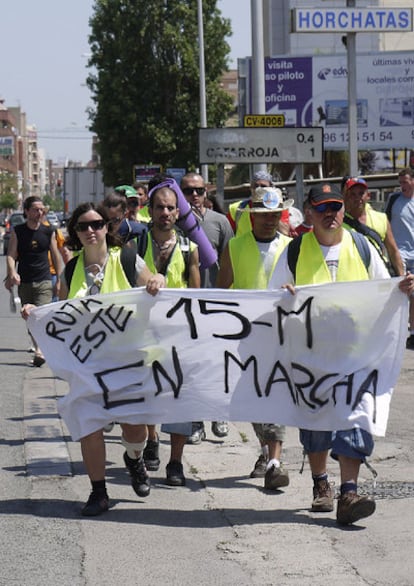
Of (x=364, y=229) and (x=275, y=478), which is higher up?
(x=364, y=229)

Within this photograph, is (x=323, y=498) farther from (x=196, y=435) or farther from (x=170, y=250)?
(x=196, y=435)

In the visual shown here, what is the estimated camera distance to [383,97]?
39.0 metres

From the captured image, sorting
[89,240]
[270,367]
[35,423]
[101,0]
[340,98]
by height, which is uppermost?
[101,0]

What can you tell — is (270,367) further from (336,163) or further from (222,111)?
(222,111)

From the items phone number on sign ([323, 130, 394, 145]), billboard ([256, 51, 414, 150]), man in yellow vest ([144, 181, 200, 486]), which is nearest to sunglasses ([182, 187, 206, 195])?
man in yellow vest ([144, 181, 200, 486])

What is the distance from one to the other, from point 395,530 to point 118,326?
1841mm

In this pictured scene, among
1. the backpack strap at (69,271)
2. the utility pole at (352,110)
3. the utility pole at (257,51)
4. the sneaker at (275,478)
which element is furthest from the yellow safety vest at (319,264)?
the utility pole at (257,51)

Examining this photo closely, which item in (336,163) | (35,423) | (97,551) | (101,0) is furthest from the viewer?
(101,0)

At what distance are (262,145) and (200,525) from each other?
8.95 m

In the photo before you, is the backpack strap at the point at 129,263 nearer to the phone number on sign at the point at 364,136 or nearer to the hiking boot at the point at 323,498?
the hiking boot at the point at 323,498

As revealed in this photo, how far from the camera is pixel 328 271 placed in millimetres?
7043

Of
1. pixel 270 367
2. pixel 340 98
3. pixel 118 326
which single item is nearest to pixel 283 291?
pixel 270 367

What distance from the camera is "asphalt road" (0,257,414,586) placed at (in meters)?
5.83

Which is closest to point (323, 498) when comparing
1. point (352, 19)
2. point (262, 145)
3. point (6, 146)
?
point (262, 145)
